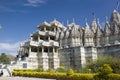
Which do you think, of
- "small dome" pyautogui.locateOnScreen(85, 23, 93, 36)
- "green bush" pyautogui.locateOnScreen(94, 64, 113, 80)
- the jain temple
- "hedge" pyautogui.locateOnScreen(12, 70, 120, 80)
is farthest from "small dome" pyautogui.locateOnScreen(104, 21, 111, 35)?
"green bush" pyautogui.locateOnScreen(94, 64, 113, 80)

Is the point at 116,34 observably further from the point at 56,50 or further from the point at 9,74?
the point at 9,74

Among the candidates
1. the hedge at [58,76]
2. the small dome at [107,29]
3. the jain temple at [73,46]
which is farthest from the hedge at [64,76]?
the small dome at [107,29]

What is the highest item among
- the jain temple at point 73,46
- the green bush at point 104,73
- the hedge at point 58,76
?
the jain temple at point 73,46

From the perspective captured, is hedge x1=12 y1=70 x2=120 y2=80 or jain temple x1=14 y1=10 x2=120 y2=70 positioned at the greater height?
jain temple x1=14 y1=10 x2=120 y2=70

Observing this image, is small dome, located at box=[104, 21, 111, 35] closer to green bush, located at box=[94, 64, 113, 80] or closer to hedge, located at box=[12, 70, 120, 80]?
hedge, located at box=[12, 70, 120, 80]

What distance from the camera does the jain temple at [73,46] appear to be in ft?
168

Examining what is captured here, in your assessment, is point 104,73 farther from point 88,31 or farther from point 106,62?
point 88,31

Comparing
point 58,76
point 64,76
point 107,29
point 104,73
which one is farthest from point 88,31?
point 104,73

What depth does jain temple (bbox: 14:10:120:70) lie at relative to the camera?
51250 mm

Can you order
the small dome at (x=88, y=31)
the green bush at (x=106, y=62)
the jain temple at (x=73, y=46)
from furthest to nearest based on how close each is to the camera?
the small dome at (x=88, y=31), the jain temple at (x=73, y=46), the green bush at (x=106, y=62)

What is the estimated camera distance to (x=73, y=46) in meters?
54.1

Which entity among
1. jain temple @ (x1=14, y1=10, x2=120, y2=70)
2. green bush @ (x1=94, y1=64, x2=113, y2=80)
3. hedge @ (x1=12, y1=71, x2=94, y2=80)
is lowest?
hedge @ (x1=12, y1=71, x2=94, y2=80)

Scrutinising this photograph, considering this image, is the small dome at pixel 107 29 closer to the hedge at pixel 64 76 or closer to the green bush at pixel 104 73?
the hedge at pixel 64 76

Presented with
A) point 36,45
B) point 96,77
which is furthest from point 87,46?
point 96,77
